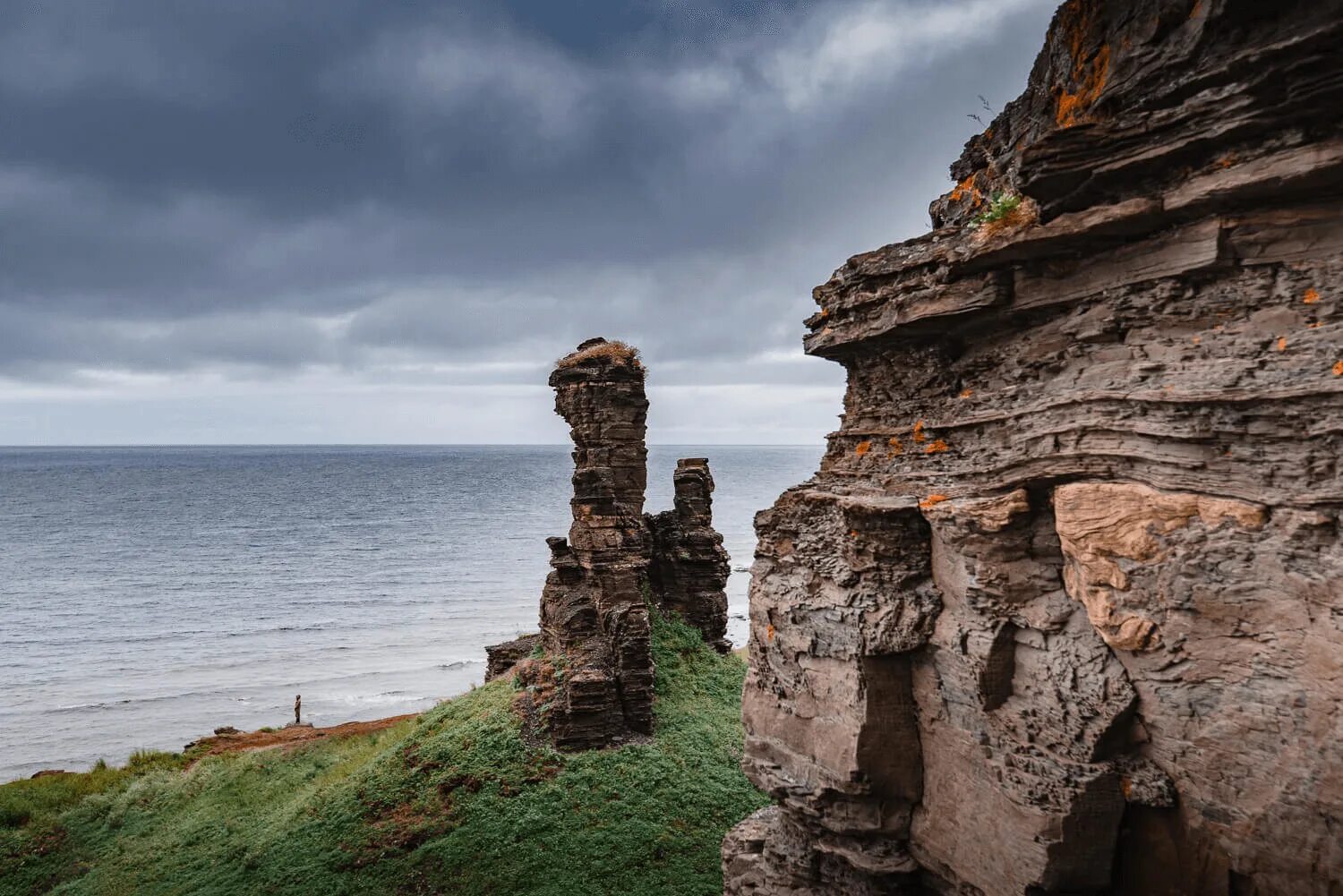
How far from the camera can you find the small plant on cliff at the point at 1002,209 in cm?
731

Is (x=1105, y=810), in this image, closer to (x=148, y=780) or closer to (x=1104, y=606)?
(x=1104, y=606)

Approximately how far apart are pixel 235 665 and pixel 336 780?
26267 millimetres

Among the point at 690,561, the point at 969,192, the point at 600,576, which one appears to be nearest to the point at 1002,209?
the point at 969,192

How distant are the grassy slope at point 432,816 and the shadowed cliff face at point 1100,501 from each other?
8.86 metres

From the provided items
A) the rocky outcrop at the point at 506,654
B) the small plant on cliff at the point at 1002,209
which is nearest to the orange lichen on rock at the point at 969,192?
the small plant on cliff at the point at 1002,209

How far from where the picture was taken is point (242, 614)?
177 feet

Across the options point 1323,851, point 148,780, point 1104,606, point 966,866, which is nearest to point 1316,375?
point 1104,606

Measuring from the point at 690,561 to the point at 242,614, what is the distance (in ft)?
140

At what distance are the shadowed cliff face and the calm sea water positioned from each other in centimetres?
3314

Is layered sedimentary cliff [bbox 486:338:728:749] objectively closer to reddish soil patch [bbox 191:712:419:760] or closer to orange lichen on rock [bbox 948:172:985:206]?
reddish soil patch [bbox 191:712:419:760]

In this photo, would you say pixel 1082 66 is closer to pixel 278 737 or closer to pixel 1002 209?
pixel 1002 209

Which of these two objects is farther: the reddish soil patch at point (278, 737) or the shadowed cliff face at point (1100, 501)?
the reddish soil patch at point (278, 737)

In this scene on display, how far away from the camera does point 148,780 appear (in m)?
24.8

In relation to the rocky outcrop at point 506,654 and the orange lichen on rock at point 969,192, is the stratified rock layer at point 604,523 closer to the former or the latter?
the rocky outcrop at point 506,654
